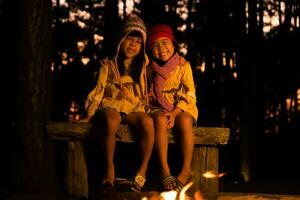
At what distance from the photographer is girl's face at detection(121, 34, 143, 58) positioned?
549cm

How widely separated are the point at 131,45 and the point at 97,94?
0.68 m

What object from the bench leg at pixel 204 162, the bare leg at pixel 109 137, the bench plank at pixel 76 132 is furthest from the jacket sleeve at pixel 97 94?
the bench leg at pixel 204 162

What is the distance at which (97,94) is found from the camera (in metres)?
5.32

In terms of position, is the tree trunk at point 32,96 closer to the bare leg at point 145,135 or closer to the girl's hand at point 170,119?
the bare leg at point 145,135

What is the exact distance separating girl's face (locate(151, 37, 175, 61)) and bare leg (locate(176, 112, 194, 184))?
0.83 metres

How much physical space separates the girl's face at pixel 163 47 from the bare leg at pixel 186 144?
0.83 meters

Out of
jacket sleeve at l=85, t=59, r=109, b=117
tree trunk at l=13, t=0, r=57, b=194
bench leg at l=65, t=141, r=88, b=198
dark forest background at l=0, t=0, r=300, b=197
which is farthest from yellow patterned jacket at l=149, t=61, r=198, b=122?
dark forest background at l=0, t=0, r=300, b=197

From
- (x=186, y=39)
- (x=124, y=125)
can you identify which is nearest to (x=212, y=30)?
(x=186, y=39)

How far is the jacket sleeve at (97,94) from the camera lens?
5254 millimetres

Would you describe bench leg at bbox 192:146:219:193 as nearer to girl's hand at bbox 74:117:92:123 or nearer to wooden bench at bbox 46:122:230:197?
wooden bench at bbox 46:122:230:197

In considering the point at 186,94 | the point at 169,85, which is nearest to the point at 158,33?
the point at 169,85

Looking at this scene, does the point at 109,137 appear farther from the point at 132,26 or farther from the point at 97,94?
the point at 132,26

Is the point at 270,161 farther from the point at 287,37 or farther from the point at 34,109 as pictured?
the point at 34,109

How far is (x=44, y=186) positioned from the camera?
686 cm
